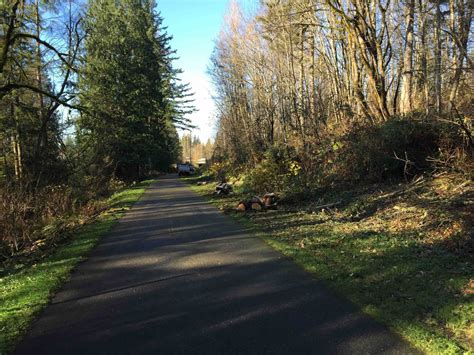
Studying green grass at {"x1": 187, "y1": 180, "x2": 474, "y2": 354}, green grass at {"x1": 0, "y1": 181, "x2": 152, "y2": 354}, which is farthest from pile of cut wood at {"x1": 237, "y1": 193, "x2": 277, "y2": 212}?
green grass at {"x1": 0, "y1": 181, "x2": 152, "y2": 354}

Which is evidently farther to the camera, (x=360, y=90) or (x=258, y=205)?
(x=360, y=90)

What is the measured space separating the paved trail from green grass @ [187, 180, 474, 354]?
0.31 meters

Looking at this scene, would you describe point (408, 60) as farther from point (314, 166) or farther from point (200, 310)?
point (200, 310)

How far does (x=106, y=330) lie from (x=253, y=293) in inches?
78.2

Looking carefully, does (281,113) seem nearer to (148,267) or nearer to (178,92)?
(148,267)

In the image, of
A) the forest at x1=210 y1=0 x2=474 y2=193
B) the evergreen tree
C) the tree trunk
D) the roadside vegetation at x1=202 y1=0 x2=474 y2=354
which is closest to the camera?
the roadside vegetation at x1=202 y1=0 x2=474 y2=354

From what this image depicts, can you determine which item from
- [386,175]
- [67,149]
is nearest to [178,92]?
[67,149]

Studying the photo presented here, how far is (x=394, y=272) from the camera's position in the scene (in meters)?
6.15

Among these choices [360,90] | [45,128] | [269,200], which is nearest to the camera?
[269,200]

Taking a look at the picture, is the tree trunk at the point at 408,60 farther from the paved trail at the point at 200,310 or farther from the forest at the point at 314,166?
the paved trail at the point at 200,310

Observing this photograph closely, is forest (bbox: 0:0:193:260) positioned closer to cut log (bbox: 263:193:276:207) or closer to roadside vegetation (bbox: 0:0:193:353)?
roadside vegetation (bbox: 0:0:193:353)

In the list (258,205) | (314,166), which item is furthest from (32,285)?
(314,166)

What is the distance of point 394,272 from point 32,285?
18.2ft

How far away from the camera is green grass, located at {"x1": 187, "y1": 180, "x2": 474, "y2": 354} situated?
4.33 m
